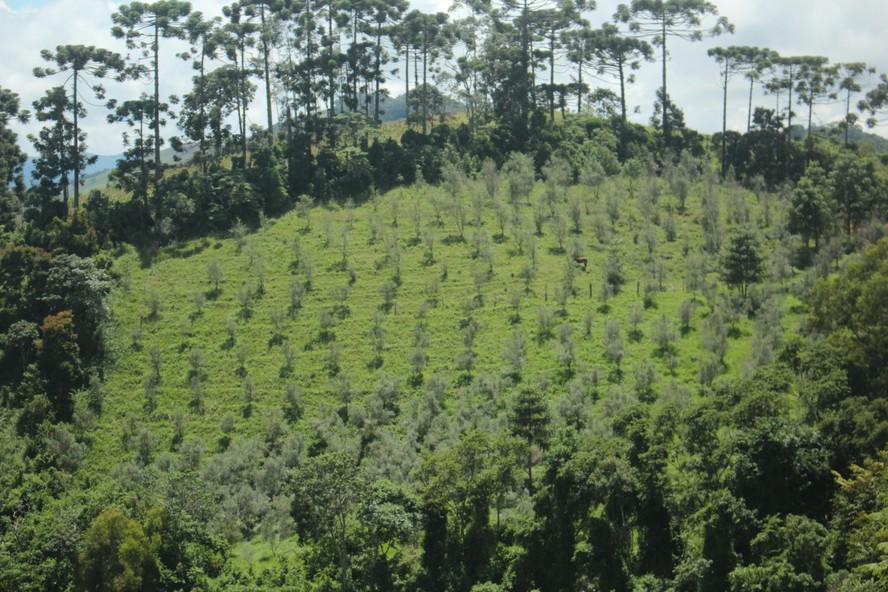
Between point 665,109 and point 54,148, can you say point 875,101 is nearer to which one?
point 665,109

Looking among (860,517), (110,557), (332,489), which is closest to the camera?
(860,517)

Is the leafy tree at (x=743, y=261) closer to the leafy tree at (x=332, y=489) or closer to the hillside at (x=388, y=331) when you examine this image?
the hillside at (x=388, y=331)

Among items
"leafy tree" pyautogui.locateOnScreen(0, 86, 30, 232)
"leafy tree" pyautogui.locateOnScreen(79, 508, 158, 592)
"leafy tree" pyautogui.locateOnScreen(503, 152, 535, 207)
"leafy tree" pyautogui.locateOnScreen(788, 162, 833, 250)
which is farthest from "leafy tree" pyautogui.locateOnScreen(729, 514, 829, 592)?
"leafy tree" pyautogui.locateOnScreen(0, 86, 30, 232)

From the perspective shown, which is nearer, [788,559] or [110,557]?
[788,559]

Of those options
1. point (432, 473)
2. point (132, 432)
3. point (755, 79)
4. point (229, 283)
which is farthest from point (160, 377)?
point (755, 79)

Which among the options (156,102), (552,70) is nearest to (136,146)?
(156,102)

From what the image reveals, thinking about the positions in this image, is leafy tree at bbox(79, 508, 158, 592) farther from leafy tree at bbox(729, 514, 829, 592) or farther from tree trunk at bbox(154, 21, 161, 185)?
tree trunk at bbox(154, 21, 161, 185)

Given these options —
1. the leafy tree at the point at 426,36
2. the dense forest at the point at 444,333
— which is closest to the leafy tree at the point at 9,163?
the dense forest at the point at 444,333
